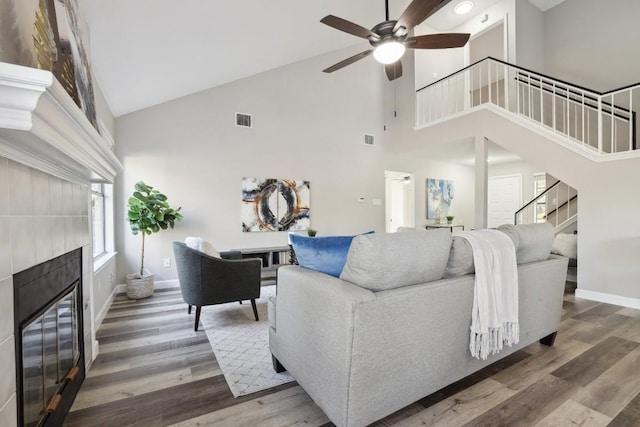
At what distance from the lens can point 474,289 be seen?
66.8 inches

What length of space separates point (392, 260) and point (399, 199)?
628 cm

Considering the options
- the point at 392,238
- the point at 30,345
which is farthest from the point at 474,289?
the point at 30,345

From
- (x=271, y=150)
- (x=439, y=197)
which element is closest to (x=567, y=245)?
(x=439, y=197)

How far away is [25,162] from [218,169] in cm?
355

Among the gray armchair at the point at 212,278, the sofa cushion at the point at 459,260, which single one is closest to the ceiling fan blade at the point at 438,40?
the sofa cushion at the point at 459,260

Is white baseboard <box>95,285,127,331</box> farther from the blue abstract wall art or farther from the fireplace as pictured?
the blue abstract wall art

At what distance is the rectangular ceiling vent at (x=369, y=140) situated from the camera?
6.08 m

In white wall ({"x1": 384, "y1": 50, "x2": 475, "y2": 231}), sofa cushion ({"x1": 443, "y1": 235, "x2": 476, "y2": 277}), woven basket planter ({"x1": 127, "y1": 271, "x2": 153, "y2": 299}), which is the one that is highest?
white wall ({"x1": 384, "y1": 50, "x2": 475, "y2": 231})

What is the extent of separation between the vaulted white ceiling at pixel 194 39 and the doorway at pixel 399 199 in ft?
A: 10.5

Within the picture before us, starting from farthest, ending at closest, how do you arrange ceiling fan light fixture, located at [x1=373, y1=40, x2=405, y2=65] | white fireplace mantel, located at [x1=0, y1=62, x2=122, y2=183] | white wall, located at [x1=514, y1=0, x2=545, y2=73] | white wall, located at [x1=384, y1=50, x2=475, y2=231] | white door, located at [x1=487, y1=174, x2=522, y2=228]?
white door, located at [x1=487, y1=174, x2=522, y2=228] → white wall, located at [x1=384, y1=50, x2=475, y2=231] → white wall, located at [x1=514, y1=0, x2=545, y2=73] → ceiling fan light fixture, located at [x1=373, y1=40, x2=405, y2=65] → white fireplace mantel, located at [x1=0, y1=62, x2=122, y2=183]

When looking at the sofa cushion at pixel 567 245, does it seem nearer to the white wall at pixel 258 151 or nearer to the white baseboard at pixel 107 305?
the white wall at pixel 258 151

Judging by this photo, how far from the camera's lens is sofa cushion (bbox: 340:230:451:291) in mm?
1395

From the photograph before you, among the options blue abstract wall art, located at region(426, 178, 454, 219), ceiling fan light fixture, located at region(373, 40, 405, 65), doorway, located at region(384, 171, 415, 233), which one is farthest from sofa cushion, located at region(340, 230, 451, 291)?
blue abstract wall art, located at region(426, 178, 454, 219)

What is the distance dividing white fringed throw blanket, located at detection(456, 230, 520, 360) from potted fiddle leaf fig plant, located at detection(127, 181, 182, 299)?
345 cm
